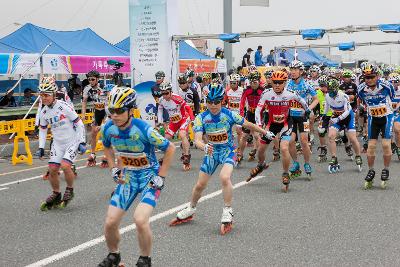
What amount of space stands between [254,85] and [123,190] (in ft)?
28.2

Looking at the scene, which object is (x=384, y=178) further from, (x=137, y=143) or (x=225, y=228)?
(x=137, y=143)

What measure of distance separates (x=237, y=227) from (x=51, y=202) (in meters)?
3.31

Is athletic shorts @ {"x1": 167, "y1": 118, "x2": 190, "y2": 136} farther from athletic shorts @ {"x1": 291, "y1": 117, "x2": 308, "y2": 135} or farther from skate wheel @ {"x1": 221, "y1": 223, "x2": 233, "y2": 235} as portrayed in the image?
skate wheel @ {"x1": 221, "y1": 223, "x2": 233, "y2": 235}

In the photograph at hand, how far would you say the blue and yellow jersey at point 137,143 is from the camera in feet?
19.0

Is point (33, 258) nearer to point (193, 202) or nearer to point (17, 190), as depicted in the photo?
point (193, 202)

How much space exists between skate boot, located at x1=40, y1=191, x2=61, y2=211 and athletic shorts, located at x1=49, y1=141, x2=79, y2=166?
54 cm

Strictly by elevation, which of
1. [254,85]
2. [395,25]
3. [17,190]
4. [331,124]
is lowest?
[17,190]

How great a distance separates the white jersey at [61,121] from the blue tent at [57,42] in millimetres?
11423

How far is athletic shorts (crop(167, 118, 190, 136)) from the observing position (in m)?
13.4

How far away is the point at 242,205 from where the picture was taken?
9156 millimetres

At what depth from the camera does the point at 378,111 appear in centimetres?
1060

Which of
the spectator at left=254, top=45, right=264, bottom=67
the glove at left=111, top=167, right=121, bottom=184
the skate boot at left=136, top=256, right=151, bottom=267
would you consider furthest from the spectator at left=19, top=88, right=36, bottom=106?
the skate boot at left=136, top=256, right=151, bottom=267

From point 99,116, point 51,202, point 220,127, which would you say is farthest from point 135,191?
point 99,116

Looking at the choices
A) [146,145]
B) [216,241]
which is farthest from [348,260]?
[146,145]
